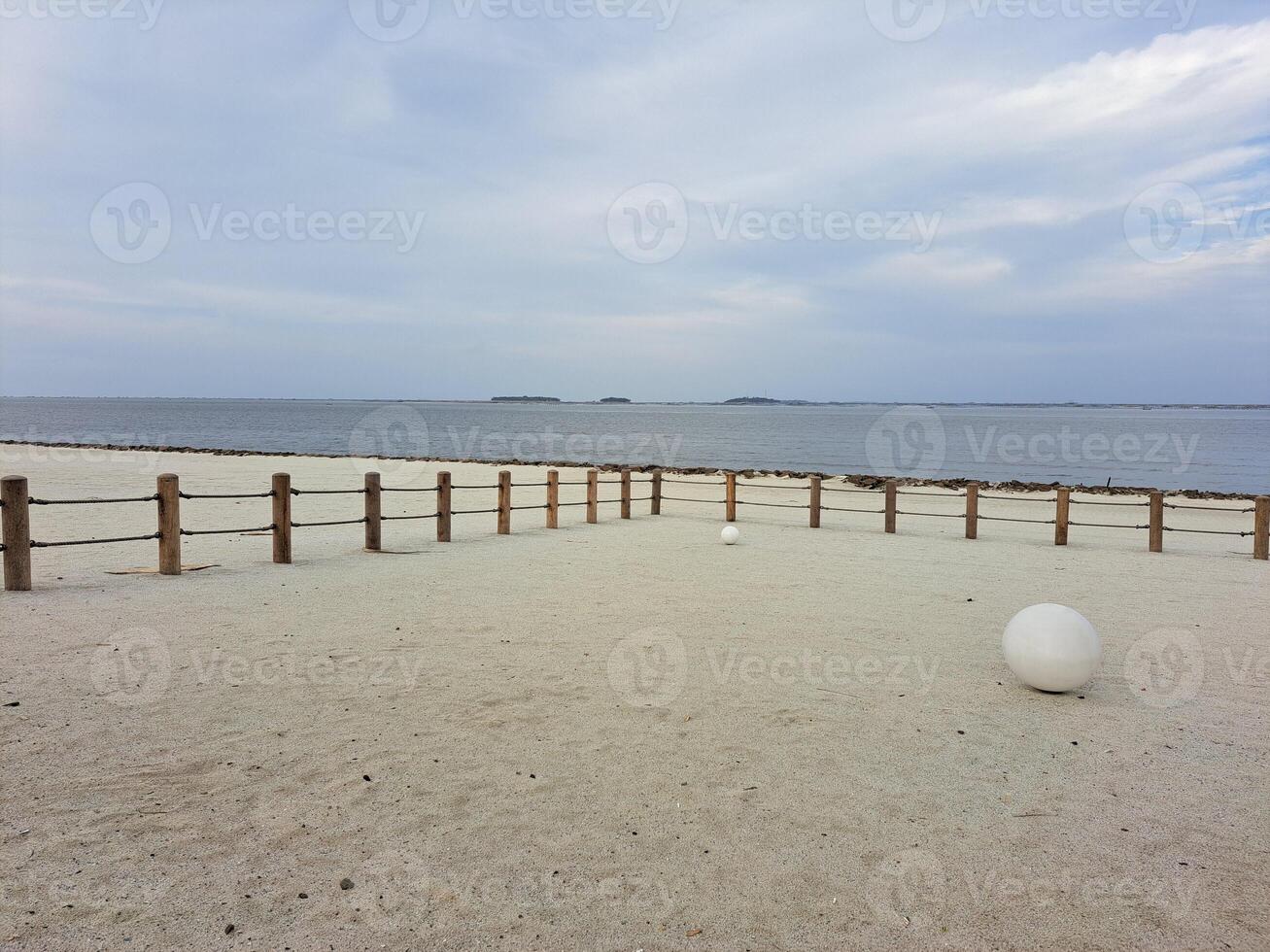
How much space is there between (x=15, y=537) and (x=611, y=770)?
671cm

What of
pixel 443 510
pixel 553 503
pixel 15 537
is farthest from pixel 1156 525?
pixel 15 537

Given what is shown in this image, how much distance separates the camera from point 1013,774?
433cm

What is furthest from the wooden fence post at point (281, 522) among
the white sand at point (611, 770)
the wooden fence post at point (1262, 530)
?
the wooden fence post at point (1262, 530)

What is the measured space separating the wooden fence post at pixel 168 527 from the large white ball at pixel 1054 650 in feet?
26.4

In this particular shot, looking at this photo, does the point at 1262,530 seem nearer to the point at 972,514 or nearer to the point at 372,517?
the point at 972,514

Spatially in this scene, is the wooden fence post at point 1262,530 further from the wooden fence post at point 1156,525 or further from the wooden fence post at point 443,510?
the wooden fence post at point 443,510

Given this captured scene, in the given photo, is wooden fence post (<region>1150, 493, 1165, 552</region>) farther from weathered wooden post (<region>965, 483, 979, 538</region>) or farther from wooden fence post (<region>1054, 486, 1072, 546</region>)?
weathered wooden post (<region>965, 483, 979, 538</region>)

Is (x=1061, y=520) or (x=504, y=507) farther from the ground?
(x=504, y=507)

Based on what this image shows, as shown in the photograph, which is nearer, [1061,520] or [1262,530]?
[1262,530]

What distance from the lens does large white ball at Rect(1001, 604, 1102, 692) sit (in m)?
5.44

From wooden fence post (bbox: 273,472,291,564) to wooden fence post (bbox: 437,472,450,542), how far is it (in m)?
2.59

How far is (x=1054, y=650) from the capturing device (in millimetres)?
5453

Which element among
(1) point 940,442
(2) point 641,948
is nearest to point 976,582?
(2) point 641,948

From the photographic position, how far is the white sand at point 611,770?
3078 mm
